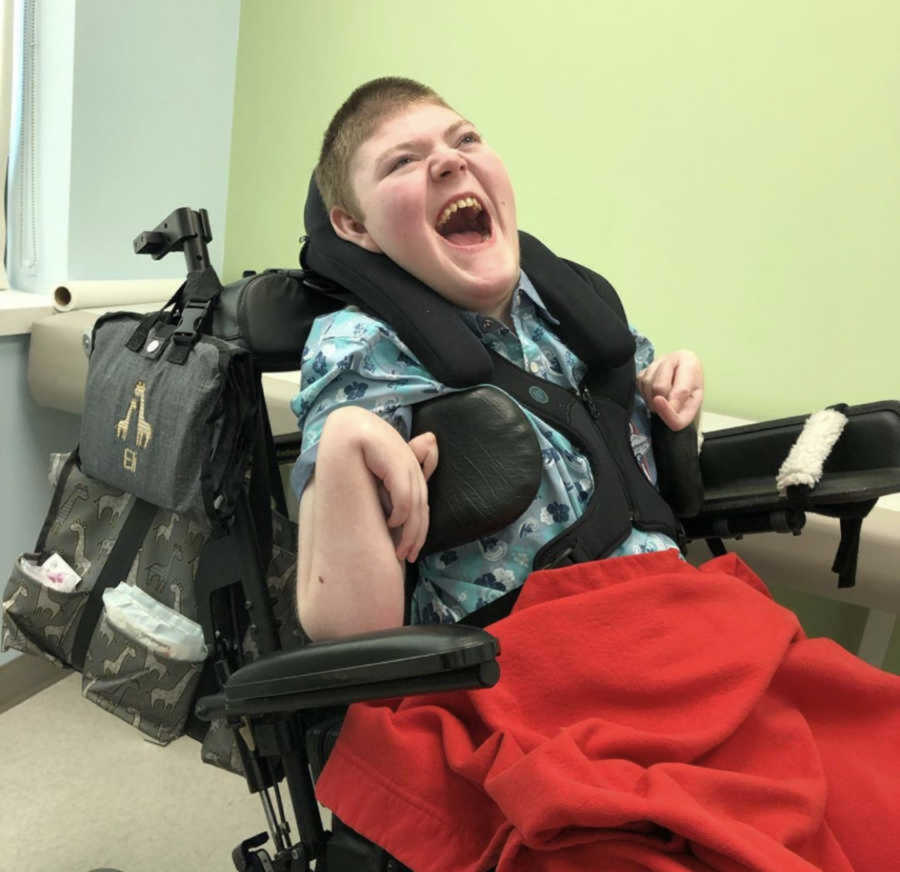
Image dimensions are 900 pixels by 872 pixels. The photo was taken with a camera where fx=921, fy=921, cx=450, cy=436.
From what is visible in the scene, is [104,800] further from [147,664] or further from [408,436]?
[408,436]

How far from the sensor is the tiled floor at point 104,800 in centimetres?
148

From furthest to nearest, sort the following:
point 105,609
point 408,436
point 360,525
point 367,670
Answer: point 105,609
point 408,436
point 360,525
point 367,670

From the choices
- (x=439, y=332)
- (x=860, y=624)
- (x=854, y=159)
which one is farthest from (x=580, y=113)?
(x=860, y=624)

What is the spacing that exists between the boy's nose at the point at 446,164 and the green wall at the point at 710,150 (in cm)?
80

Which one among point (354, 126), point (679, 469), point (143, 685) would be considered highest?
point (354, 126)

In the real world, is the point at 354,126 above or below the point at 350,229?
above

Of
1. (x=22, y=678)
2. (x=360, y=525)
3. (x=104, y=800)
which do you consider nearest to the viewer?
(x=360, y=525)

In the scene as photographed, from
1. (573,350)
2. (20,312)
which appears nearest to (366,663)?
(573,350)

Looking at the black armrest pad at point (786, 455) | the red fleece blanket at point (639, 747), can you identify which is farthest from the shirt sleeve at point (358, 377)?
the black armrest pad at point (786, 455)

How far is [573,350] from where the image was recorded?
1.11m

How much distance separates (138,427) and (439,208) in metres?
0.41

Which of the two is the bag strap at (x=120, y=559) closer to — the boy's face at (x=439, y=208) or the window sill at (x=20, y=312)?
the boy's face at (x=439, y=208)

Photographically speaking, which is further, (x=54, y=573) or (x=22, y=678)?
(x=22, y=678)

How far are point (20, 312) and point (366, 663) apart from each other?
50.7 inches
